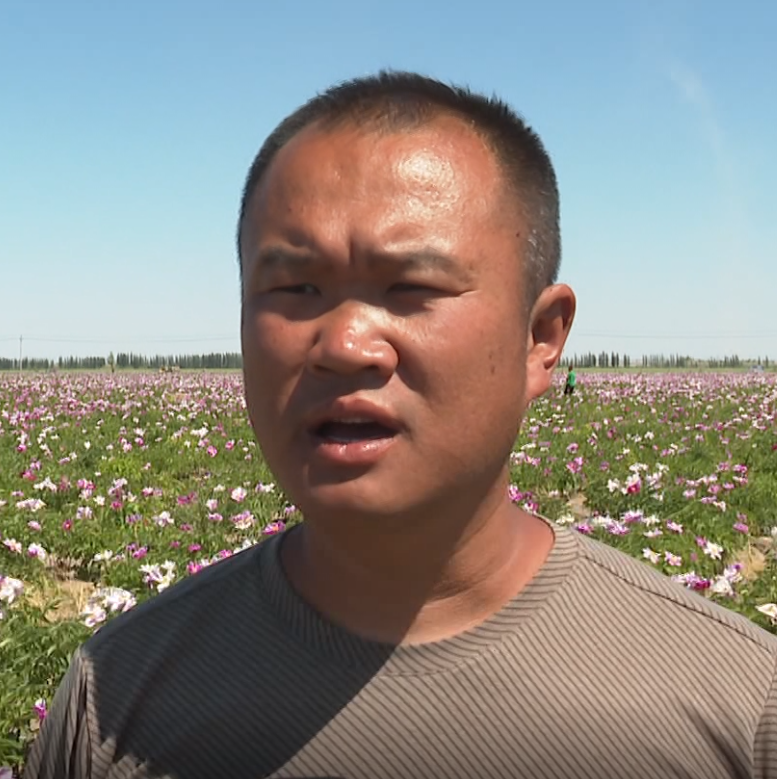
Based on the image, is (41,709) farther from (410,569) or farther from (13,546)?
(13,546)

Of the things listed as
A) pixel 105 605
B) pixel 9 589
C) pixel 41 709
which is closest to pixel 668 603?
pixel 41 709

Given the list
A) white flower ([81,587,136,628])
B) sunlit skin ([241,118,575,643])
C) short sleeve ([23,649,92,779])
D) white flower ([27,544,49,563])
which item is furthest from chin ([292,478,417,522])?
white flower ([27,544,49,563])

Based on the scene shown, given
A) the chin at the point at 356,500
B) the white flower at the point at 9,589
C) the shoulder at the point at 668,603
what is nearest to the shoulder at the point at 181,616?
the chin at the point at 356,500

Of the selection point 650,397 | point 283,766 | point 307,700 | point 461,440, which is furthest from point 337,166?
point 650,397

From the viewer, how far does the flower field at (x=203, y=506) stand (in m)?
4.40

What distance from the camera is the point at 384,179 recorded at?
4.41 ft

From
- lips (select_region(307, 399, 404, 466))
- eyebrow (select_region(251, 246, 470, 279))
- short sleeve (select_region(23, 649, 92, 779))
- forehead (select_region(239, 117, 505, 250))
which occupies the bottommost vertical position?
short sleeve (select_region(23, 649, 92, 779))

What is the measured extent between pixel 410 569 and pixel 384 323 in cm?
42

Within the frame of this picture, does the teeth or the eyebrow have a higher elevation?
the eyebrow

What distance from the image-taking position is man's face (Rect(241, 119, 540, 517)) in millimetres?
1295

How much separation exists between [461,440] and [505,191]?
16.3 inches

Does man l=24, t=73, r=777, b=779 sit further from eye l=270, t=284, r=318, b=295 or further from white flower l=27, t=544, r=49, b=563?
white flower l=27, t=544, r=49, b=563

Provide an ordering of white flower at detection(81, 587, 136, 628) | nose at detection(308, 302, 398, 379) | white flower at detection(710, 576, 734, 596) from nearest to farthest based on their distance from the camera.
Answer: nose at detection(308, 302, 398, 379) < white flower at detection(81, 587, 136, 628) < white flower at detection(710, 576, 734, 596)

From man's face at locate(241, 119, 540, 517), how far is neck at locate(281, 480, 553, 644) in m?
0.10
